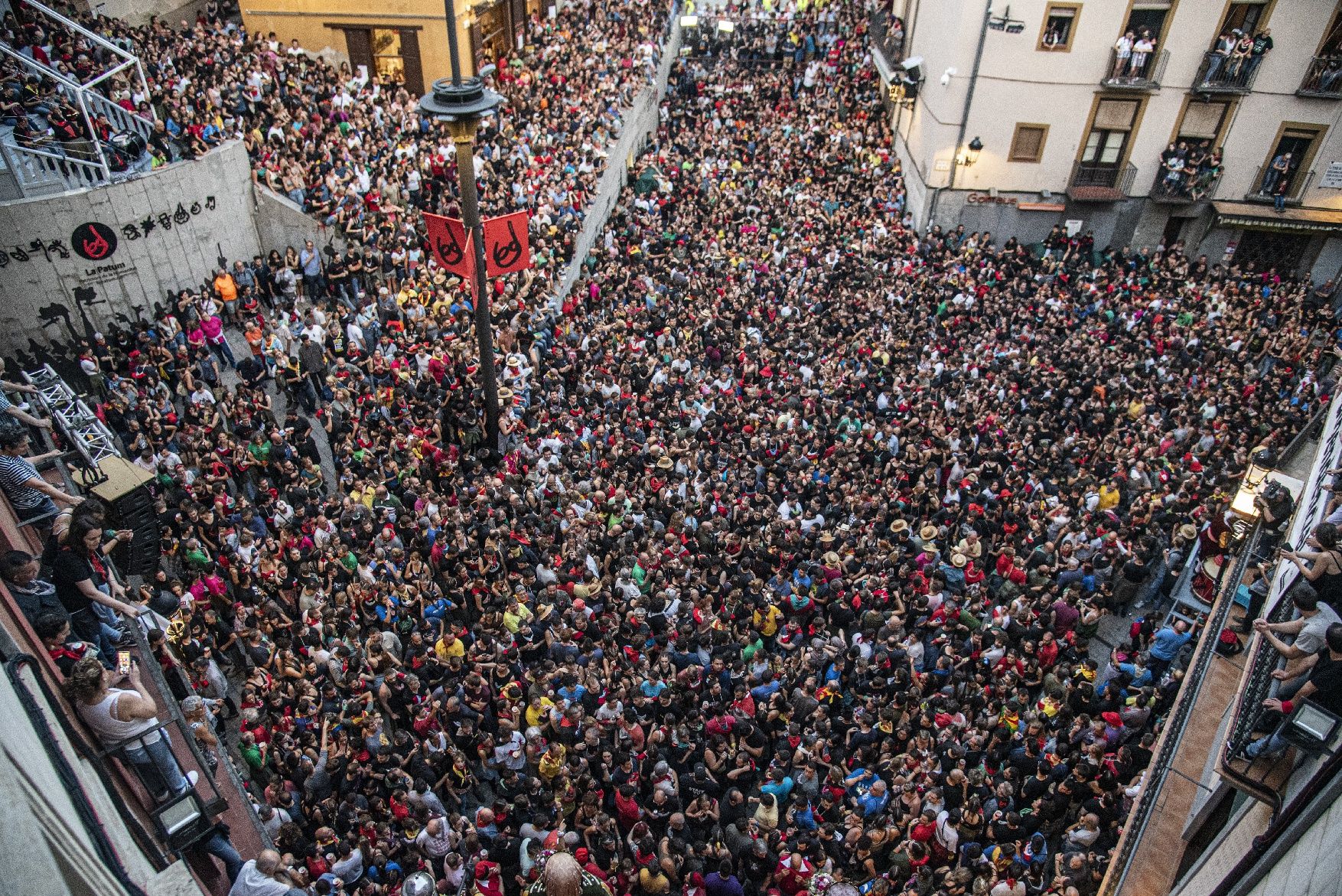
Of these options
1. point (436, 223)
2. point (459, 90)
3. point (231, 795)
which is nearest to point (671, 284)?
point (436, 223)

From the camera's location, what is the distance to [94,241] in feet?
47.5

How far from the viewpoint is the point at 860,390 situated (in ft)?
53.5

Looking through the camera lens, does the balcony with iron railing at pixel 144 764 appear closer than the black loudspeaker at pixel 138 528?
Yes

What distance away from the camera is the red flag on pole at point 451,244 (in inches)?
486

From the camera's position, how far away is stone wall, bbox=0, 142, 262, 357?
1388cm

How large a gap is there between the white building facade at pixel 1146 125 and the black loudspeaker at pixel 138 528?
21.1m

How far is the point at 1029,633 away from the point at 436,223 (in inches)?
407

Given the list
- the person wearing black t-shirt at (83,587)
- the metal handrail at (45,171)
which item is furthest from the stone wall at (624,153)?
the person wearing black t-shirt at (83,587)

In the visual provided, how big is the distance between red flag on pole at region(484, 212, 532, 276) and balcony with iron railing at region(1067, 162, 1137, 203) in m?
16.7

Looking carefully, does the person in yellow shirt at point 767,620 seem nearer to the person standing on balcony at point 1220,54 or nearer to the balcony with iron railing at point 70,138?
the balcony with iron railing at point 70,138

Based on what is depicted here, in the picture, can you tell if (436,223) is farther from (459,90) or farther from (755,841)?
(755,841)

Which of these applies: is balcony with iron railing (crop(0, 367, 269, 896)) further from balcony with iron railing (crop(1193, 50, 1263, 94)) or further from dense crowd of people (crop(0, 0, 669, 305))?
balcony with iron railing (crop(1193, 50, 1263, 94))

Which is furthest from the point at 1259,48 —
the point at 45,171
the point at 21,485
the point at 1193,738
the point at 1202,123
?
the point at 45,171

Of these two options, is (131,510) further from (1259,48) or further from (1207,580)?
(1259,48)
